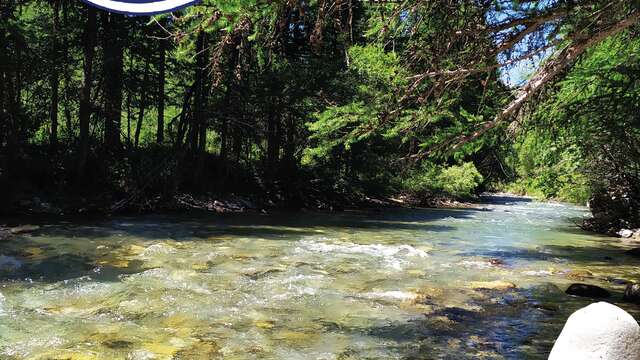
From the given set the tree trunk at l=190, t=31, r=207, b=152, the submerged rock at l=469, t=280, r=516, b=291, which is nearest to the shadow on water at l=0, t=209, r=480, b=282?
the tree trunk at l=190, t=31, r=207, b=152

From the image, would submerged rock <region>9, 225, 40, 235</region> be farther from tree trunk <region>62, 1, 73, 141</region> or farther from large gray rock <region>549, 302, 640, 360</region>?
large gray rock <region>549, 302, 640, 360</region>

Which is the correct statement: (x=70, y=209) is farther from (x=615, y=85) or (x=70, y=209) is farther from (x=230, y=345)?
(x=615, y=85)

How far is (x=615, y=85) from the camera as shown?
22.5 ft

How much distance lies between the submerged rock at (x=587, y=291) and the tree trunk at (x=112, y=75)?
1550 cm

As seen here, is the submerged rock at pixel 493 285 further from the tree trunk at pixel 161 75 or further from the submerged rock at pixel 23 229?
the tree trunk at pixel 161 75

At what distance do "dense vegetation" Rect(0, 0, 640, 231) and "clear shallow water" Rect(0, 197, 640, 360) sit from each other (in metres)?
2.03

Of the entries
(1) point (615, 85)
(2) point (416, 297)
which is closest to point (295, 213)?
(2) point (416, 297)

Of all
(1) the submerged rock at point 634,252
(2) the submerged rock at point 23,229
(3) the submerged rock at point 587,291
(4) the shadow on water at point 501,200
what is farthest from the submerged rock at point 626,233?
(4) the shadow on water at point 501,200

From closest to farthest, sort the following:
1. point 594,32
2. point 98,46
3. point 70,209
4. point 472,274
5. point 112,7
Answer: point 112,7 < point 594,32 < point 472,274 < point 70,209 < point 98,46

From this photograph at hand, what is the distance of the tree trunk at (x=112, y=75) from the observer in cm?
1817

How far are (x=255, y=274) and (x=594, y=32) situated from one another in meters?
5.94

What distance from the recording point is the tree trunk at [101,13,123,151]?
18.2 metres

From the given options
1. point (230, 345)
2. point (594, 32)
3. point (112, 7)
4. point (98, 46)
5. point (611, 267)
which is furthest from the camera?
point (98, 46)

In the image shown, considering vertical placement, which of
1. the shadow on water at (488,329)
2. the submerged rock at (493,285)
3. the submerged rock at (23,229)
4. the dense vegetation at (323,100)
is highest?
the dense vegetation at (323,100)
